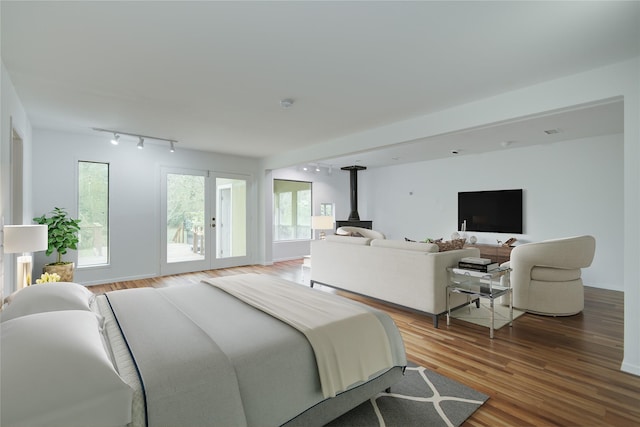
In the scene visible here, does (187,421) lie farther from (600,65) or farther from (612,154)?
(612,154)

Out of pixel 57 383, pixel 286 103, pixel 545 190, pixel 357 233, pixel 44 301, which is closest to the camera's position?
pixel 57 383

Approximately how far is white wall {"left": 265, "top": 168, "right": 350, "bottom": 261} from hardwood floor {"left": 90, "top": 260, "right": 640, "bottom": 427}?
4.29 metres

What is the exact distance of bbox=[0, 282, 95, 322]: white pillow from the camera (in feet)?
5.47

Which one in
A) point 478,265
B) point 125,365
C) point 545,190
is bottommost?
point 125,365

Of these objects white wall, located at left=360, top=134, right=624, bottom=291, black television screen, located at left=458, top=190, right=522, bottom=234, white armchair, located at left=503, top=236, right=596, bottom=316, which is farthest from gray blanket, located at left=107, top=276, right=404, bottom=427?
black television screen, located at left=458, top=190, right=522, bottom=234

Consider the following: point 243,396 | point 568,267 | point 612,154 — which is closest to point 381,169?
point 612,154

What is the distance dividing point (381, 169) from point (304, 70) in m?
6.28

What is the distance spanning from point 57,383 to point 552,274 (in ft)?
15.0

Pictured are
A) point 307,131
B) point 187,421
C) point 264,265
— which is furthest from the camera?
Result: point 264,265

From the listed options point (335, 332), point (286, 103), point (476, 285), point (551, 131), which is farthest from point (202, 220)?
point (551, 131)

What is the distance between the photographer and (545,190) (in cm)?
570

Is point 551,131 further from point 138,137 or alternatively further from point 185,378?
point 138,137

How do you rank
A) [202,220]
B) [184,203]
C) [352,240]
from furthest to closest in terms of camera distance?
[202,220]
[184,203]
[352,240]

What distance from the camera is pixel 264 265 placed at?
710 cm
